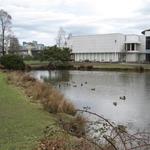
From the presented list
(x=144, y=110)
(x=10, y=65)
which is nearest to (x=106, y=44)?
(x=10, y=65)

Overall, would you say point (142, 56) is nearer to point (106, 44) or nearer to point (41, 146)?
point (106, 44)

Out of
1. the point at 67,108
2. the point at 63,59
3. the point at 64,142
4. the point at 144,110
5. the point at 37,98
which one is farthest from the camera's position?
the point at 63,59

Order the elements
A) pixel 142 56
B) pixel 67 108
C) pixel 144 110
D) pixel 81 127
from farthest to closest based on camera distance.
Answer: pixel 142 56, pixel 144 110, pixel 67 108, pixel 81 127

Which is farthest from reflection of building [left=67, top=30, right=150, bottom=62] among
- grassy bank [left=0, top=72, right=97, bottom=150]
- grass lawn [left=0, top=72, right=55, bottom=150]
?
grass lawn [left=0, top=72, right=55, bottom=150]

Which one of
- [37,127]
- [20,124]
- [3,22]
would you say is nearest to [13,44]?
[3,22]

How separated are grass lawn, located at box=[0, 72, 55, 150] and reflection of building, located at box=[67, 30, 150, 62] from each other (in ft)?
372

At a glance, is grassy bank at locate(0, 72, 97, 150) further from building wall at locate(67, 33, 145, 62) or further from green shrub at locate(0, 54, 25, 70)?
building wall at locate(67, 33, 145, 62)

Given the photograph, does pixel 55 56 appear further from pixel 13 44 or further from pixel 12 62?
pixel 12 62

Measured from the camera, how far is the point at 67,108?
21172 mm

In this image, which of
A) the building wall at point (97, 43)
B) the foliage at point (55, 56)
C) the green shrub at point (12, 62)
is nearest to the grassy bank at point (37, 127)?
the green shrub at point (12, 62)

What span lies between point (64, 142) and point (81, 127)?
6095 millimetres

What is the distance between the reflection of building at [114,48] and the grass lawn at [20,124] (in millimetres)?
113515

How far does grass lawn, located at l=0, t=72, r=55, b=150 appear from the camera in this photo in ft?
37.4

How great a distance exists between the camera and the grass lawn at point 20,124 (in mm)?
11402
